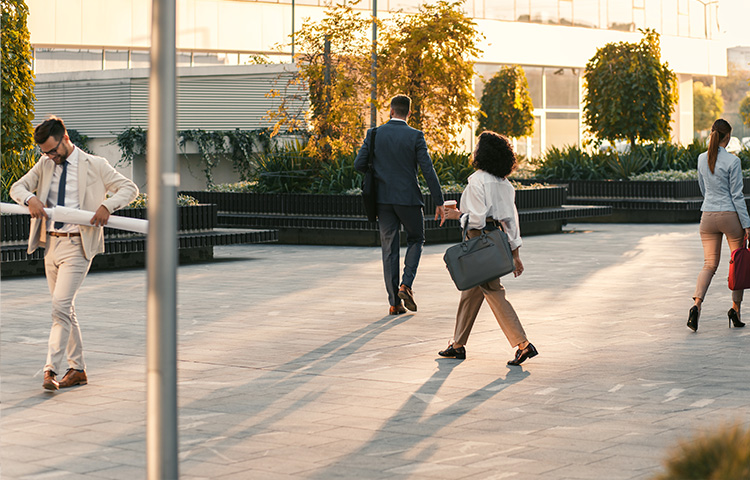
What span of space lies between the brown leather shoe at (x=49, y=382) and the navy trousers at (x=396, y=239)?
4.09 metres

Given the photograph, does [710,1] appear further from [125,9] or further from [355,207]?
[355,207]

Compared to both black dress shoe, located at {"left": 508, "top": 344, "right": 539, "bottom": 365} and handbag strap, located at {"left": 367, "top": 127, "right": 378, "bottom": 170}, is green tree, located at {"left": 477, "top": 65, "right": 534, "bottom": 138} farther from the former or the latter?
black dress shoe, located at {"left": 508, "top": 344, "right": 539, "bottom": 365}

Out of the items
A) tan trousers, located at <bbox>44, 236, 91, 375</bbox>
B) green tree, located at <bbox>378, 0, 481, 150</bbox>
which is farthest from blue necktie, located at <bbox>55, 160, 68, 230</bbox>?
green tree, located at <bbox>378, 0, 481, 150</bbox>

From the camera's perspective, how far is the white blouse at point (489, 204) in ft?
27.0

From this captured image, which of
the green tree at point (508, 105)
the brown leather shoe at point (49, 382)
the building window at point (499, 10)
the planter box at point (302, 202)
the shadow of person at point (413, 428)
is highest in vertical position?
the building window at point (499, 10)

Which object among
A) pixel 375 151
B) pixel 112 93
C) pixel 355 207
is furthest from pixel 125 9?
pixel 375 151

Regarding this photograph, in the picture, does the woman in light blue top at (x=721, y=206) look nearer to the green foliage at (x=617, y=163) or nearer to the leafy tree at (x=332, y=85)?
the leafy tree at (x=332, y=85)

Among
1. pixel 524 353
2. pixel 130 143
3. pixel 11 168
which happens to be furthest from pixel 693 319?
pixel 130 143

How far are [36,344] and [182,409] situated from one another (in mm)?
2925

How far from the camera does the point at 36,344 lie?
30.1 feet

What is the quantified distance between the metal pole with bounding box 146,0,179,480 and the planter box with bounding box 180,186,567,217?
51.6ft

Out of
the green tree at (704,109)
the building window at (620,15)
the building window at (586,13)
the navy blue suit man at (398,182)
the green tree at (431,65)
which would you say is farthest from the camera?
the green tree at (704,109)

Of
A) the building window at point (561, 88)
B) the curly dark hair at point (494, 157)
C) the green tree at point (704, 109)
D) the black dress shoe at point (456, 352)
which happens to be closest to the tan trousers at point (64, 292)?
the black dress shoe at point (456, 352)

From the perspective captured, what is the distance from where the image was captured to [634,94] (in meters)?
28.4
